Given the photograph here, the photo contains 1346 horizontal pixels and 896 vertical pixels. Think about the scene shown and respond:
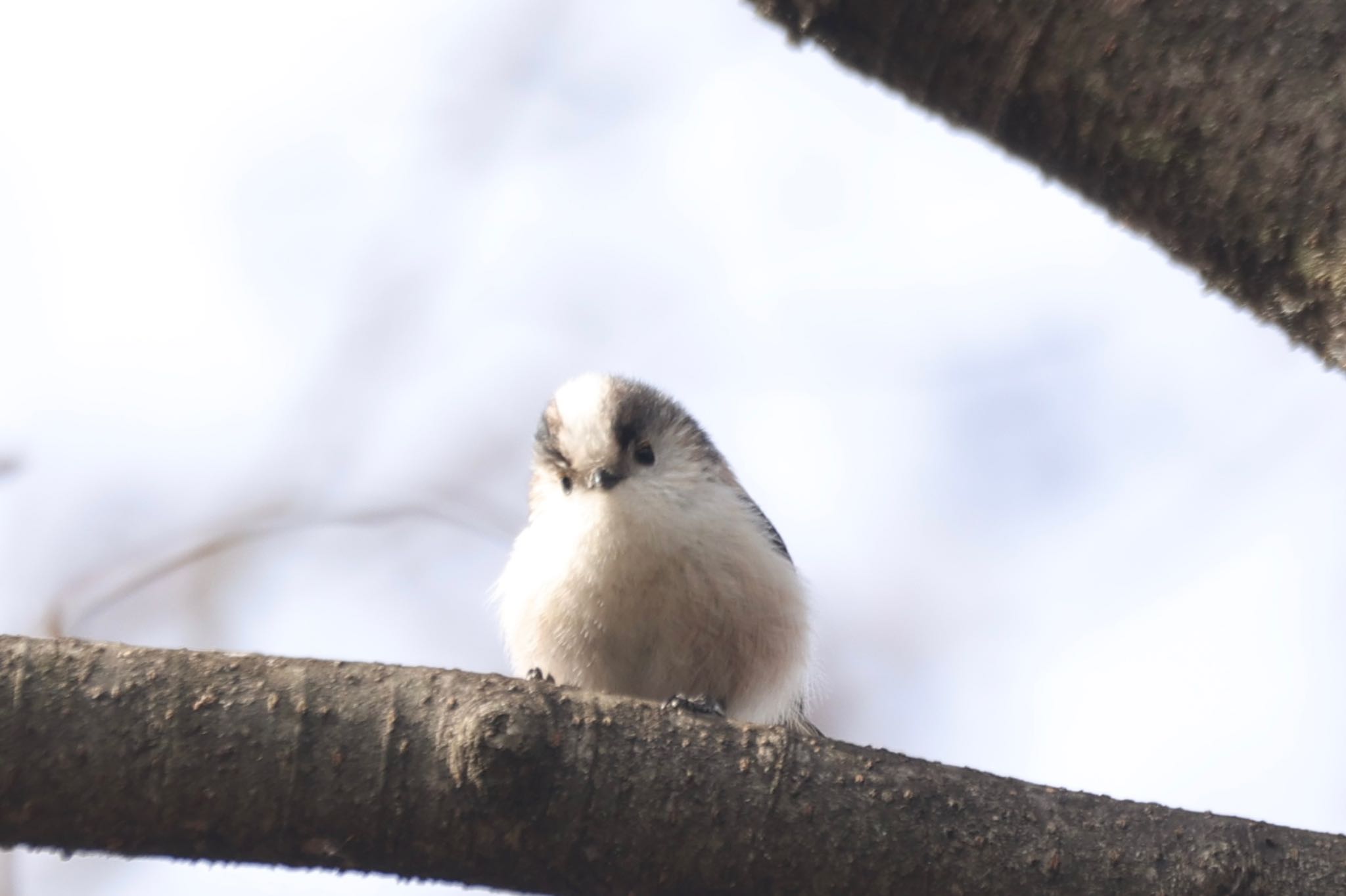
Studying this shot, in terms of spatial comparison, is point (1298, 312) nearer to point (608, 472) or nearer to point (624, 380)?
point (608, 472)

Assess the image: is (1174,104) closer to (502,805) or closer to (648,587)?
(502,805)

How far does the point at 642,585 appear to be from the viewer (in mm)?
3197

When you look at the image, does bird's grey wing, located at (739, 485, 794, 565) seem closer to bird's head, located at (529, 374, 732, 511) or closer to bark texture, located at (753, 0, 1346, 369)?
bird's head, located at (529, 374, 732, 511)

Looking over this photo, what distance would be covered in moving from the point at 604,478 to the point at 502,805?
5.34ft

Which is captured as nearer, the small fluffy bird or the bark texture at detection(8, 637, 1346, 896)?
the bark texture at detection(8, 637, 1346, 896)

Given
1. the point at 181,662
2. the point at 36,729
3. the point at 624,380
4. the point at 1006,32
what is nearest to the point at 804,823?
the point at 181,662

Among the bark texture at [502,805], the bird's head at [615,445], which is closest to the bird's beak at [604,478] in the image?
the bird's head at [615,445]

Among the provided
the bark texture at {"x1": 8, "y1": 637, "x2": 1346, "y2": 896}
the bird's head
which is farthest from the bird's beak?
the bark texture at {"x1": 8, "y1": 637, "x2": 1346, "y2": 896}

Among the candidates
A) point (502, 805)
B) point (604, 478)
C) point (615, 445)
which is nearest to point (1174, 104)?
point (502, 805)

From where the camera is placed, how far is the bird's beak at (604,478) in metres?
3.45

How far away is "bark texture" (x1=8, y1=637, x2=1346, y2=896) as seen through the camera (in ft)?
6.13

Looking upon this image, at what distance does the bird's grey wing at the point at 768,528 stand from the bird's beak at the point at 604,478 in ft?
1.44

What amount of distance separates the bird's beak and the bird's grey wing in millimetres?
438

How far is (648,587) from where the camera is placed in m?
3.20
